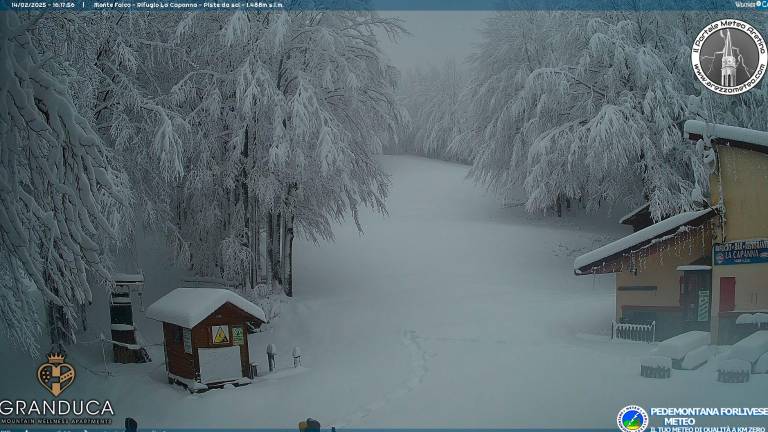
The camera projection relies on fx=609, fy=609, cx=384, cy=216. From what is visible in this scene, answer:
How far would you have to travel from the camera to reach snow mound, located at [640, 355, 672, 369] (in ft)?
21.2

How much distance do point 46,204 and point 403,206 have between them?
36.4 feet

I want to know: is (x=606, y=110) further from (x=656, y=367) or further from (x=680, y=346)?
(x=656, y=367)

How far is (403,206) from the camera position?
52.1 ft

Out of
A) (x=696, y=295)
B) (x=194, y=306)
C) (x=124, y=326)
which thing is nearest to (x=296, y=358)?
(x=194, y=306)

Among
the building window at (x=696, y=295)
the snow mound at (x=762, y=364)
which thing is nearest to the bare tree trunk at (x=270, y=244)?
the building window at (x=696, y=295)

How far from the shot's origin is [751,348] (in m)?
6.21

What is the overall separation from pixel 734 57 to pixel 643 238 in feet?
9.37

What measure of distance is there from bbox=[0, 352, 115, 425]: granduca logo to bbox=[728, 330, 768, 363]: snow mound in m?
6.40

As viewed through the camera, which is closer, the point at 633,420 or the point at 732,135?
the point at 633,420

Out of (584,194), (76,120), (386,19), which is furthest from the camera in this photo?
(584,194)

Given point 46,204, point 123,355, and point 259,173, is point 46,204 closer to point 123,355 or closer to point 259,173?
point 123,355

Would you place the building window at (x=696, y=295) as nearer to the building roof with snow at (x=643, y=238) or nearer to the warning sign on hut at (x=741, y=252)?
the warning sign on hut at (x=741, y=252)

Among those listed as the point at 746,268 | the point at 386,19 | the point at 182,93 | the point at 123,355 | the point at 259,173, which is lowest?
the point at 123,355

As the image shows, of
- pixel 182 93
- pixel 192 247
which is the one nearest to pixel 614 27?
pixel 182 93
